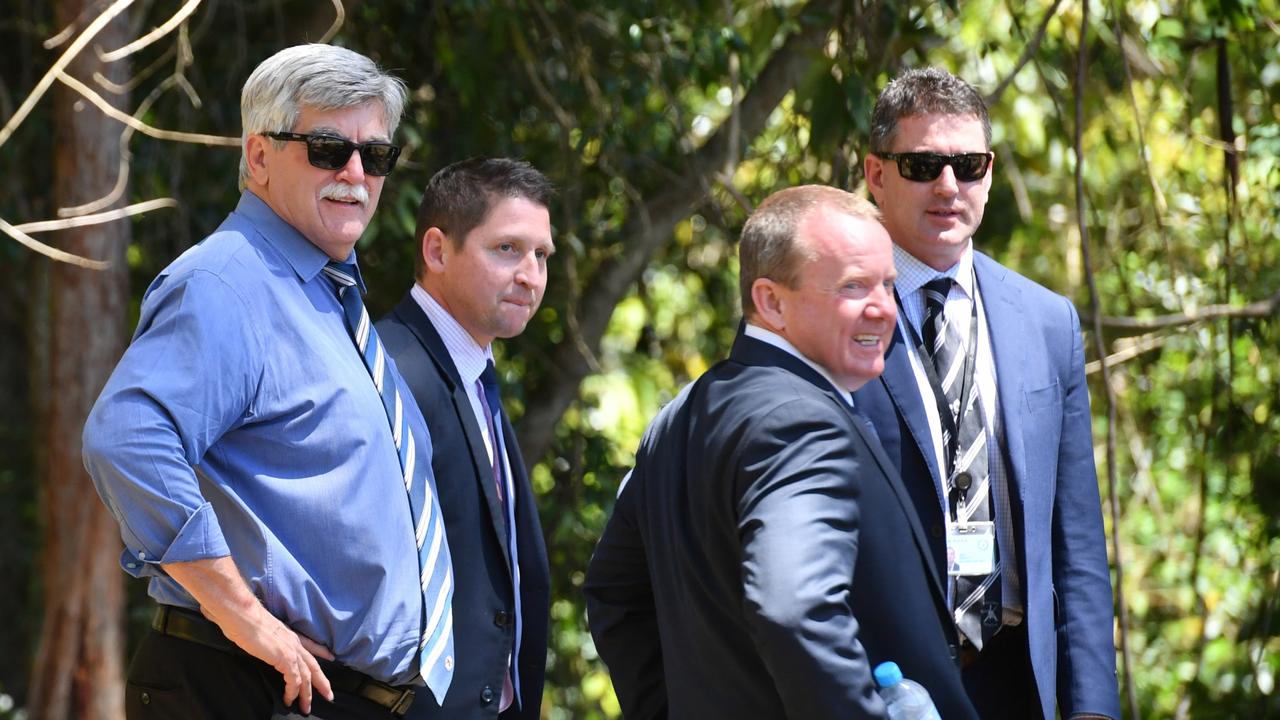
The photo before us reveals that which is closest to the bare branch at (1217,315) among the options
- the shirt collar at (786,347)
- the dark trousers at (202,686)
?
the shirt collar at (786,347)

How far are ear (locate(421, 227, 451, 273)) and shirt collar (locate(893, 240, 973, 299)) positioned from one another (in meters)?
0.85

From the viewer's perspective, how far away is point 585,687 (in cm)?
599

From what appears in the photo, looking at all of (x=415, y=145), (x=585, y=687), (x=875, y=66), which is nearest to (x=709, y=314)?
(x=585, y=687)

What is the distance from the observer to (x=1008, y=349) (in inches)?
96.3

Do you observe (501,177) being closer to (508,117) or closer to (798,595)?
(798,595)

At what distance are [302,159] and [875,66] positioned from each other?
181 centimetres

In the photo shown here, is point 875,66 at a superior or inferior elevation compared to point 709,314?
superior

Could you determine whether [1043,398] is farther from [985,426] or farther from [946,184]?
[946,184]

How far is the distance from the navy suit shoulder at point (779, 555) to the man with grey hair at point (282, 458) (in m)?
0.40

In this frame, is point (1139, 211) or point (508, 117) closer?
point (508, 117)

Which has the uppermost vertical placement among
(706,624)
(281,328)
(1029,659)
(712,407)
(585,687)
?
(281,328)

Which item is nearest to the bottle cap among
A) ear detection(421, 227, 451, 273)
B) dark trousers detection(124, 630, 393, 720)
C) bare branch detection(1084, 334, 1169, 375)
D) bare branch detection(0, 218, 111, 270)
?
dark trousers detection(124, 630, 393, 720)

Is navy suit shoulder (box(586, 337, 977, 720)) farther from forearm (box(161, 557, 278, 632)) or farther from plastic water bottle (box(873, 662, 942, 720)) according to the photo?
forearm (box(161, 557, 278, 632))

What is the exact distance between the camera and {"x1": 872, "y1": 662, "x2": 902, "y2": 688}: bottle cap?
1811mm
